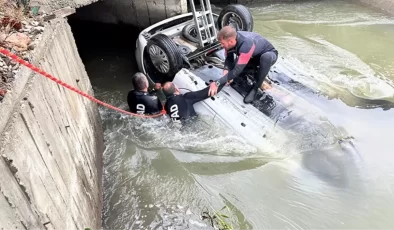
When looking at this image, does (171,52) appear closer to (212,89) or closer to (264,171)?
(212,89)

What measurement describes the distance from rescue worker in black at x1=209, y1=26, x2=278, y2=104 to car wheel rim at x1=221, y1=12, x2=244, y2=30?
1.36 metres

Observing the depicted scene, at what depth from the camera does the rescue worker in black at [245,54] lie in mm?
5219

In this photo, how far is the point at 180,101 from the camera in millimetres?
5543

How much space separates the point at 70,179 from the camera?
3602 mm

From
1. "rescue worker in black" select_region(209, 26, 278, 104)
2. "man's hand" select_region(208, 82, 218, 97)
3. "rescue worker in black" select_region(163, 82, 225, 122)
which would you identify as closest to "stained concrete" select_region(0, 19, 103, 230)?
"rescue worker in black" select_region(163, 82, 225, 122)

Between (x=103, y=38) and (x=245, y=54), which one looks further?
(x=103, y=38)

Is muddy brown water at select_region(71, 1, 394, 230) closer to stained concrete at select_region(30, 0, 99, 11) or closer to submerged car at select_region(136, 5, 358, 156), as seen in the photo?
submerged car at select_region(136, 5, 358, 156)

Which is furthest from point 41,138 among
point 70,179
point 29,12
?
point 29,12

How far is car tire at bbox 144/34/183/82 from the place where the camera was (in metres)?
6.07

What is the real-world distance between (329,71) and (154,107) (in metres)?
3.51

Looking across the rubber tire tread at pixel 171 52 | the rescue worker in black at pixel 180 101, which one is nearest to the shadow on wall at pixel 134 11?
the rubber tire tread at pixel 171 52

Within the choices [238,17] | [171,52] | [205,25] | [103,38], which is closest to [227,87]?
[171,52]

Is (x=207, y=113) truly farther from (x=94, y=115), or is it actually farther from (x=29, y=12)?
(x=29, y=12)

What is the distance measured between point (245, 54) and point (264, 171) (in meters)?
1.63
